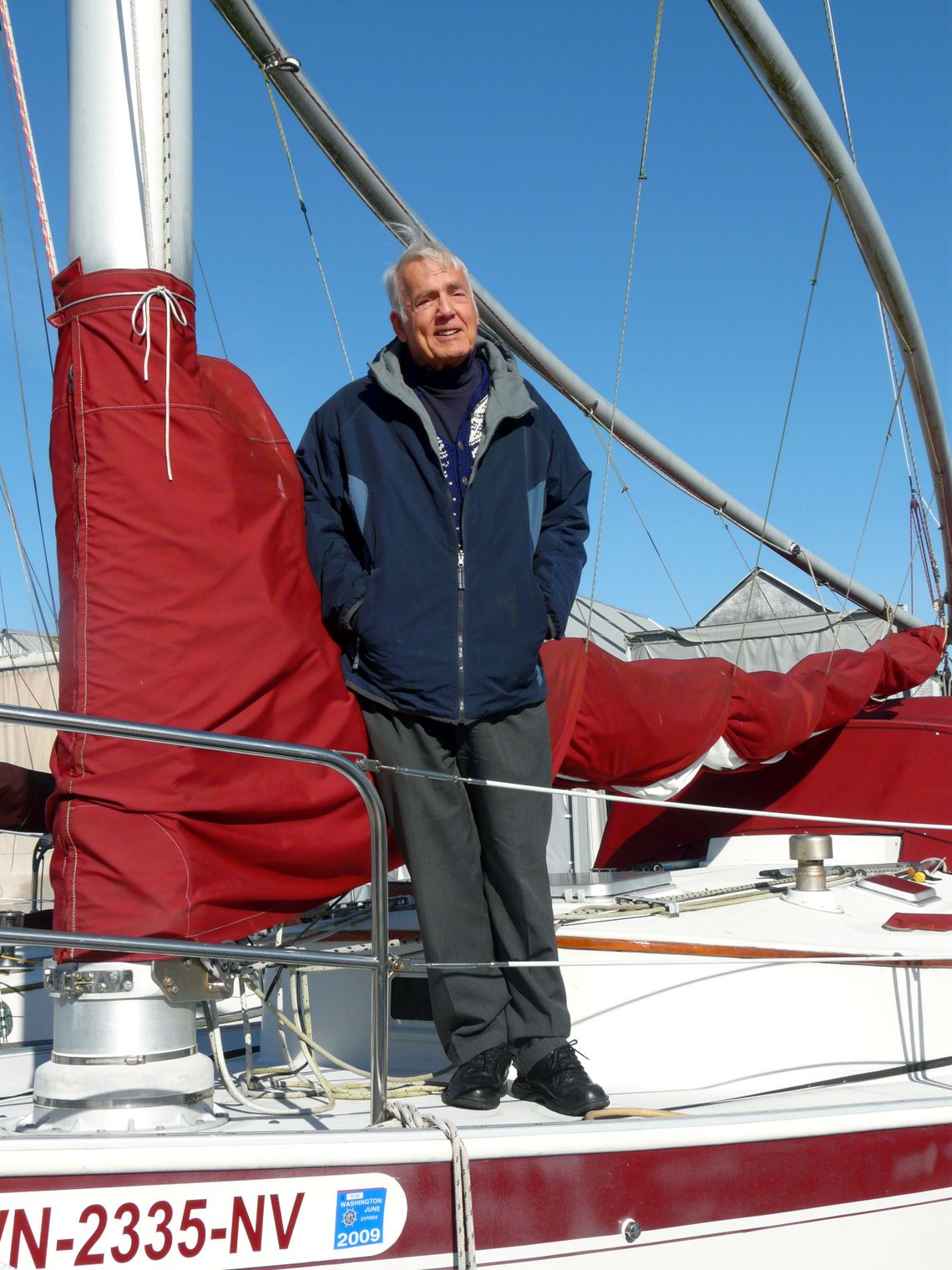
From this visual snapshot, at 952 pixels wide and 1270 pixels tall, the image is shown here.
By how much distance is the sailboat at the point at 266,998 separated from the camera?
6.90 ft

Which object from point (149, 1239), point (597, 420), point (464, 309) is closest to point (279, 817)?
point (149, 1239)

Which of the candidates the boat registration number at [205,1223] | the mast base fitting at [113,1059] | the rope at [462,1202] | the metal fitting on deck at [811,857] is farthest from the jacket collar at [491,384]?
the metal fitting on deck at [811,857]

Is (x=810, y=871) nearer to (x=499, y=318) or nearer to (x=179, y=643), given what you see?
(x=179, y=643)

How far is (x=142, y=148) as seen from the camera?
9.17 ft

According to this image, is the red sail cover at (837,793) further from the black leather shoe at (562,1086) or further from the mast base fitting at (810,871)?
the black leather shoe at (562,1086)

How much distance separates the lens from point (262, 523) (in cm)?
283

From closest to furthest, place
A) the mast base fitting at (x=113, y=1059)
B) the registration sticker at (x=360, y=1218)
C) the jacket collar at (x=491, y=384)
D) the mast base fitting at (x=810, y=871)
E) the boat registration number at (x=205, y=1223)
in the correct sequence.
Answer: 1. the boat registration number at (x=205, y=1223)
2. the registration sticker at (x=360, y=1218)
3. the mast base fitting at (x=113, y=1059)
4. the jacket collar at (x=491, y=384)
5. the mast base fitting at (x=810, y=871)

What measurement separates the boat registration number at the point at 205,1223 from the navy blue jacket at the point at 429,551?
1081mm

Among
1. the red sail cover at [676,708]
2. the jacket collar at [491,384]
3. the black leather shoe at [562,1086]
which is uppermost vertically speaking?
the jacket collar at [491,384]

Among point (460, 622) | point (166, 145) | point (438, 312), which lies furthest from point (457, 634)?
point (166, 145)

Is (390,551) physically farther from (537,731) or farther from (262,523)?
(537,731)

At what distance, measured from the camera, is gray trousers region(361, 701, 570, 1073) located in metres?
2.85

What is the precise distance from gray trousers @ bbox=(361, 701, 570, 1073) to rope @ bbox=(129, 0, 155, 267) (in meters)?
1.17

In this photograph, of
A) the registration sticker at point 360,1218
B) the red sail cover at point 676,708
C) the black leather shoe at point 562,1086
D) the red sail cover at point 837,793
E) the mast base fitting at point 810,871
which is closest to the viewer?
the registration sticker at point 360,1218
